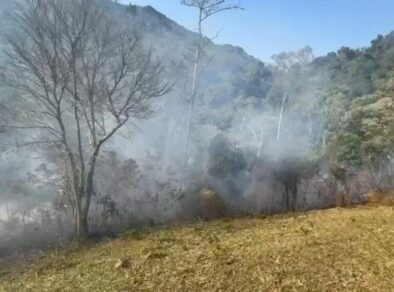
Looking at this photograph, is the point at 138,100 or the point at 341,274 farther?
the point at 138,100

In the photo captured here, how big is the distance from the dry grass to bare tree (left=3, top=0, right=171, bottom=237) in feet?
7.59

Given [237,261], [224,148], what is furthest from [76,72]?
[224,148]

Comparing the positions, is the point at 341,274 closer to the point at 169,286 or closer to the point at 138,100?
the point at 169,286

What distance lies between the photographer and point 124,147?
19766 mm

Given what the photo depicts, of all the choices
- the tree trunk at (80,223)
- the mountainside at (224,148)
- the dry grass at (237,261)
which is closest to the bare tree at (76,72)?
the tree trunk at (80,223)

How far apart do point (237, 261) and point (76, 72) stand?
17.5 feet

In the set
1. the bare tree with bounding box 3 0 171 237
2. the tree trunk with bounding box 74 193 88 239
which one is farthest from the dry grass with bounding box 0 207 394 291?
the bare tree with bounding box 3 0 171 237

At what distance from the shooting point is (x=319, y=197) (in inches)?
437

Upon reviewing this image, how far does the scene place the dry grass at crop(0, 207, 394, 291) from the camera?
4.53 meters

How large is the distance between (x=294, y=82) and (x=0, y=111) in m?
28.3

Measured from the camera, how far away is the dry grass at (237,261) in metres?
4.53

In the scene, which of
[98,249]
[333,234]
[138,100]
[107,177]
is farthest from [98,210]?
[333,234]

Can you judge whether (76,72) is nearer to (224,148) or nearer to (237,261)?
(237,261)

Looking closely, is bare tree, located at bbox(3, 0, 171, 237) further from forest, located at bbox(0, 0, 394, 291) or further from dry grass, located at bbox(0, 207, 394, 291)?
dry grass, located at bbox(0, 207, 394, 291)
